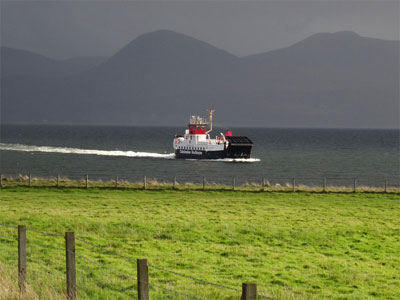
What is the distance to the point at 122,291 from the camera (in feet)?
53.2

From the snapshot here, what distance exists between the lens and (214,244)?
24.3m

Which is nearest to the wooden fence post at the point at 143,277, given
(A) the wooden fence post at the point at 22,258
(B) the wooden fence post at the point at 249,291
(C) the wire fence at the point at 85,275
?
(C) the wire fence at the point at 85,275

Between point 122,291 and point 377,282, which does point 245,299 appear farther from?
point 377,282

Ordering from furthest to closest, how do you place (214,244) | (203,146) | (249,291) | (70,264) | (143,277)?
(203,146) < (214,244) < (70,264) < (143,277) < (249,291)

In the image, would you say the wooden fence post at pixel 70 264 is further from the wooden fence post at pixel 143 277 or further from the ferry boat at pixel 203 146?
the ferry boat at pixel 203 146

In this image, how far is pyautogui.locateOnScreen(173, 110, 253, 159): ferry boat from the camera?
11579cm

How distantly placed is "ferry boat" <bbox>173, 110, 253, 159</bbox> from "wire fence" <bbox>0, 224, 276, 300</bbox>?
92680 millimetres

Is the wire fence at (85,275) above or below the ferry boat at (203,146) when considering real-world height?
below

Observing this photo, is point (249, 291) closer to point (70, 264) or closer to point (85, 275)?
point (70, 264)

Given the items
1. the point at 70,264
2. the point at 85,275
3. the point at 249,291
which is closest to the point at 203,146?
the point at 85,275

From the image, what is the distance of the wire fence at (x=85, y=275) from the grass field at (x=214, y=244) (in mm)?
56

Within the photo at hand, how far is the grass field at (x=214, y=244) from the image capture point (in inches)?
679

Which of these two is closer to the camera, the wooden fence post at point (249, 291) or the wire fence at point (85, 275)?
the wooden fence post at point (249, 291)

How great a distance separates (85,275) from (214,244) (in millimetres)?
7933
